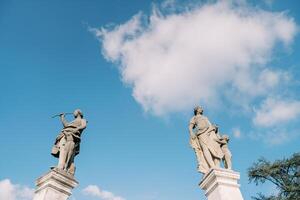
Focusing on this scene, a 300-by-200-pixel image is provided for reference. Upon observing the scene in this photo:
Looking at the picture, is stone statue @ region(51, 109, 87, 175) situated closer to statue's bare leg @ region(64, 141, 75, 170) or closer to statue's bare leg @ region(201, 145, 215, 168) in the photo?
statue's bare leg @ region(64, 141, 75, 170)

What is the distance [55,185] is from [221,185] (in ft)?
15.4

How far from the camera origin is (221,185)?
8891 mm

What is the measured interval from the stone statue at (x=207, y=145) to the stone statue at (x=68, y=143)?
3.93 meters

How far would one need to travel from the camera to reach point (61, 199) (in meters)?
8.91

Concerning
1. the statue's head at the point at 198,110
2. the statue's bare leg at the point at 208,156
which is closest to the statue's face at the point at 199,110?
the statue's head at the point at 198,110

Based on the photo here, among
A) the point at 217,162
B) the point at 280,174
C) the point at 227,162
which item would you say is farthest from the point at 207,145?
the point at 280,174

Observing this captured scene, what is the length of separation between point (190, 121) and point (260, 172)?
25.3 meters

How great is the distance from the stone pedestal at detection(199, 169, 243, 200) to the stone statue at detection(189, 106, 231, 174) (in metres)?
0.56

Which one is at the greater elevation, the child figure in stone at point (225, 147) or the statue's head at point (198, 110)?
the statue's head at point (198, 110)

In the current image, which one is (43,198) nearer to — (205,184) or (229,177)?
(205,184)

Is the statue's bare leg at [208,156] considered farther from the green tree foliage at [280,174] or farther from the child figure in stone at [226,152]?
the green tree foliage at [280,174]

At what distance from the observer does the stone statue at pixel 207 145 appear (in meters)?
10.1

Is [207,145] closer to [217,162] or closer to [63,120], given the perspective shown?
[217,162]

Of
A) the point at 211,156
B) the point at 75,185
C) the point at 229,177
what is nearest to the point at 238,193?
the point at 229,177
